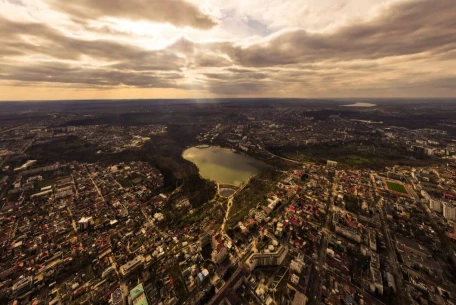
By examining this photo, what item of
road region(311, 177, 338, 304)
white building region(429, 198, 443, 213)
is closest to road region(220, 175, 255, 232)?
road region(311, 177, 338, 304)

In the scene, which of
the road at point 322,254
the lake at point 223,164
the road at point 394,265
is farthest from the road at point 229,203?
the road at point 394,265

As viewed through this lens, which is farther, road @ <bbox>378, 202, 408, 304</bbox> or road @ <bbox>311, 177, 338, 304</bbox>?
road @ <bbox>311, 177, 338, 304</bbox>

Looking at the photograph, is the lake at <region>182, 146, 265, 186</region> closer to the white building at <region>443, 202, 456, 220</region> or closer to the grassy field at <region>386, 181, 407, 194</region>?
the grassy field at <region>386, 181, 407, 194</region>

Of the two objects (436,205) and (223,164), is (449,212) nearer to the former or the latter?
(436,205)

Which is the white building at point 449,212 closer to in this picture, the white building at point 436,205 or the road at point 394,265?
the white building at point 436,205

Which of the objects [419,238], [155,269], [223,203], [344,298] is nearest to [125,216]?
[155,269]
